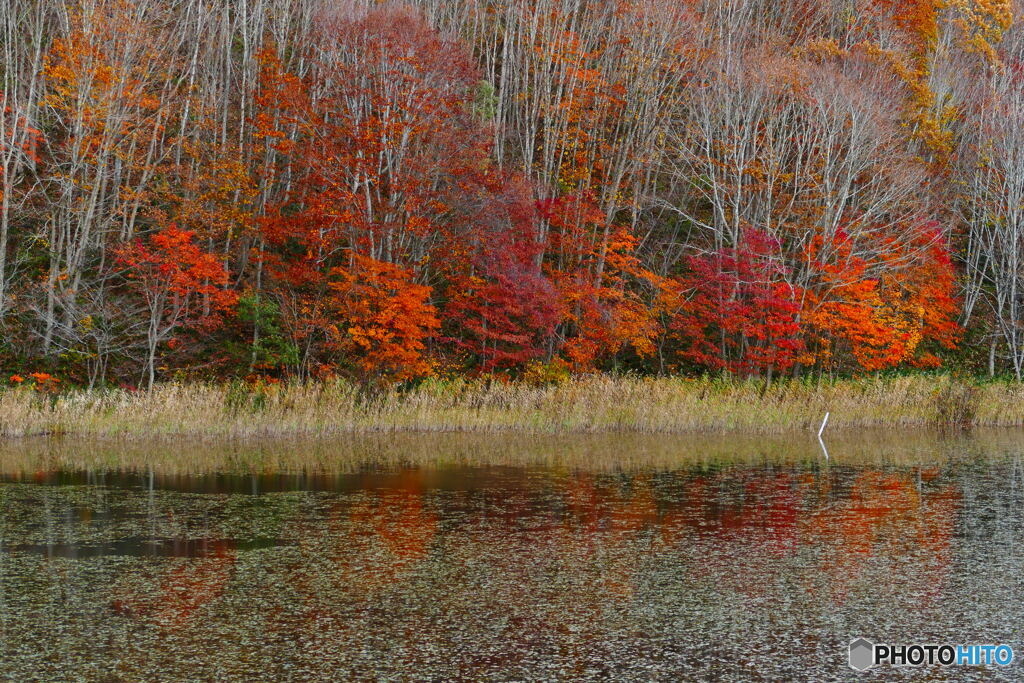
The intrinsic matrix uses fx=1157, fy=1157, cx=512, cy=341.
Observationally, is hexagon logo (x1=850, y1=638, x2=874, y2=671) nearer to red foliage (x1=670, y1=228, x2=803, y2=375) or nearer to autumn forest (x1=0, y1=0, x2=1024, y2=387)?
autumn forest (x1=0, y1=0, x2=1024, y2=387)

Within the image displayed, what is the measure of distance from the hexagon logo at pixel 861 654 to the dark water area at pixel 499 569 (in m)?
0.08

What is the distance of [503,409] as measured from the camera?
23.1m

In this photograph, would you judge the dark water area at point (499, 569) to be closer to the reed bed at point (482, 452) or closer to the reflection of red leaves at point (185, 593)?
the reflection of red leaves at point (185, 593)

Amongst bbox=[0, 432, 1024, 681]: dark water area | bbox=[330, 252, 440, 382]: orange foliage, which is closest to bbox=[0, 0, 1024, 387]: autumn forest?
bbox=[330, 252, 440, 382]: orange foliage

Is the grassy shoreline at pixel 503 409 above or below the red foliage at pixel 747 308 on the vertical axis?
below

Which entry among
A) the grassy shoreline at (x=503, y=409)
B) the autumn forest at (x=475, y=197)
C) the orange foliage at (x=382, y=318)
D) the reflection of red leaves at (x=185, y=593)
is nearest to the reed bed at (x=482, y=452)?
the grassy shoreline at (x=503, y=409)

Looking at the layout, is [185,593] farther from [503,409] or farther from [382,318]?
[382,318]

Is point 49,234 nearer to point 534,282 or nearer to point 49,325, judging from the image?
point 49,325

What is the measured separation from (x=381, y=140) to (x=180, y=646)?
20.1 meters

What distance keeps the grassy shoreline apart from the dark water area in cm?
410

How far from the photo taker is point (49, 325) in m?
25.8

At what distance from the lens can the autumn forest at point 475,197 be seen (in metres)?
26.2

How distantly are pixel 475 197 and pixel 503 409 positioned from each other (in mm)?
6325

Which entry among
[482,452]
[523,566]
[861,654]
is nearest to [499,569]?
[523,566]
